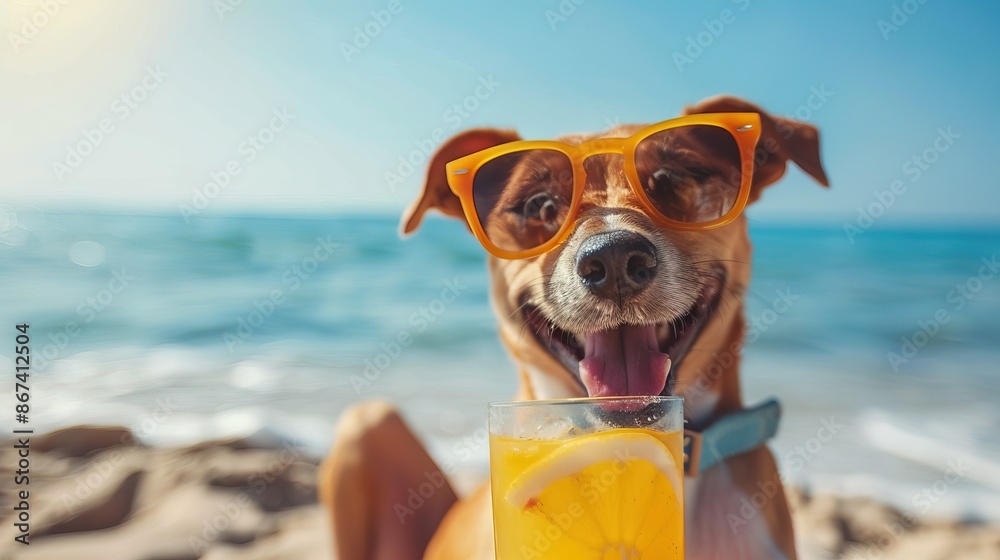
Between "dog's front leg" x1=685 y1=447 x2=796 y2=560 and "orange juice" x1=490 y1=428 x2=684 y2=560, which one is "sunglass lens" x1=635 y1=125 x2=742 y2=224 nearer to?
"dog's front leg" x1=685 y1=447 x2=796 y2=560

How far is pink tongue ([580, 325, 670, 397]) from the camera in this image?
1796mm

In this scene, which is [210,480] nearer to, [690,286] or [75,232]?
[690,286]

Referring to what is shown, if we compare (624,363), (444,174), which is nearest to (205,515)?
(444,174)

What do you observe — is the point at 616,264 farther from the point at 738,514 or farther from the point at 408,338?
the point at 408,338

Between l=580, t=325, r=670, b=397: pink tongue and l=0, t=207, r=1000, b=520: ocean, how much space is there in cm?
128

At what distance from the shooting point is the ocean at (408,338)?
576 cm

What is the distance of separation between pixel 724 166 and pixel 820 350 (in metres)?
6.98

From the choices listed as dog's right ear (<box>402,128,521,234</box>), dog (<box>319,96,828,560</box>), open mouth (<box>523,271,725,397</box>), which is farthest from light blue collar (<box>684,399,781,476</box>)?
dog's right ear (<box>402,128,521,234</box>)

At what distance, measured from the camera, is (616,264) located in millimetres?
1792

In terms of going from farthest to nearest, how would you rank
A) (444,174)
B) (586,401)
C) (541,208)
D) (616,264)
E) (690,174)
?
(444,174), (541,208), (690,174), (616,264), (586,401)

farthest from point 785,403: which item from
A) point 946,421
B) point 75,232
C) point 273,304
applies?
point 75,232

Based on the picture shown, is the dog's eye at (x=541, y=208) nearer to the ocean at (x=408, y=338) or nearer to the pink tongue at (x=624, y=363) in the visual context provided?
the pink tongue at (x=624, y=363)

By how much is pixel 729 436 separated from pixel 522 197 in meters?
0.84

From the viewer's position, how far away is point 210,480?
462 centimetres
